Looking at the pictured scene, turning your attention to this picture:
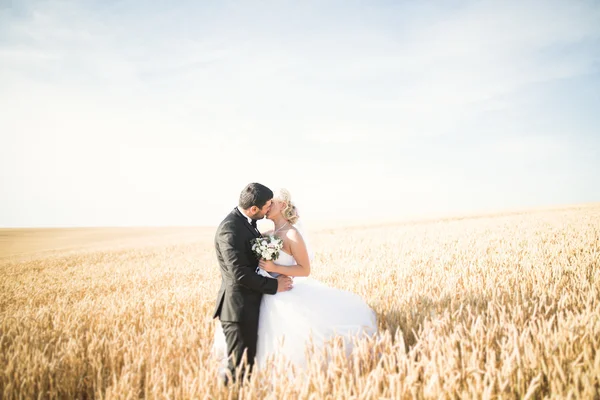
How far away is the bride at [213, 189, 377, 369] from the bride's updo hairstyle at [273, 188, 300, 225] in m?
0.03

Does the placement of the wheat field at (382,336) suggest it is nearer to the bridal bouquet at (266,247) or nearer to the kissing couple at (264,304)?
the kissing couple at (264,304)

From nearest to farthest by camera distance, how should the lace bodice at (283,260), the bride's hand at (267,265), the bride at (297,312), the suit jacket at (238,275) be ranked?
the suit jacket at (238,275) < the bride at (297,312) < the bride's hand at (267,265) < the lace bodice at (283,260)

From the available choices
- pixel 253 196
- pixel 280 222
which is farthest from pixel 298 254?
pixel 253 196

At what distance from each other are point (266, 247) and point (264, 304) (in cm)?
72

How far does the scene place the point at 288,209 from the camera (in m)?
4.17

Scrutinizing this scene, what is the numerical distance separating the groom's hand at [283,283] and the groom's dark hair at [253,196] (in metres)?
0.91

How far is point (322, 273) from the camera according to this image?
8344mm

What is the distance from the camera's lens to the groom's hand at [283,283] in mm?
3570

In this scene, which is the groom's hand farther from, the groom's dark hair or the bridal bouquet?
the groom's dark hair

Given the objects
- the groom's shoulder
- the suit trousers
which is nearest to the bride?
the suit trousers

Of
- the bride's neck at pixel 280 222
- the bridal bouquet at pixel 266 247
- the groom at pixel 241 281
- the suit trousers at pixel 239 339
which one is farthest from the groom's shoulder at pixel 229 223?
the suit trousers at pixel 239 339

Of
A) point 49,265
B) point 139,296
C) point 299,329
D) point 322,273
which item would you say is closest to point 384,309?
point 299,329

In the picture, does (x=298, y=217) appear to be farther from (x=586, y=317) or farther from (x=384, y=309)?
(x=586, y=317)

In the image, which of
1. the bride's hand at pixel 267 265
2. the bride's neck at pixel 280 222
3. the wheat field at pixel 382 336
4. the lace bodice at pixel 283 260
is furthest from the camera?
the bride's neck at pixel 280 222
